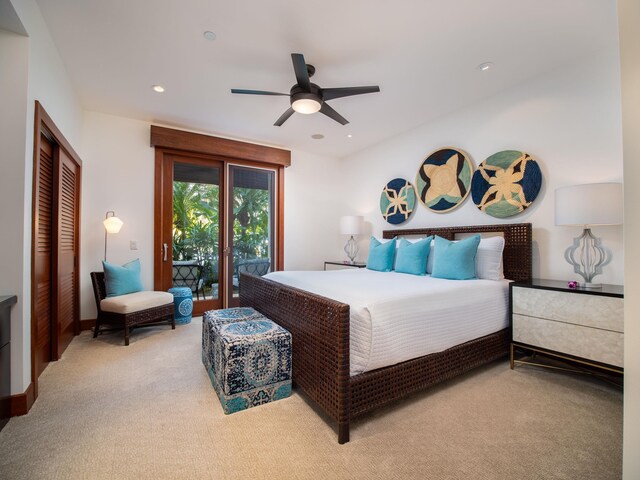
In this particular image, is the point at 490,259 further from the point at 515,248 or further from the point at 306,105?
the point at 306,105

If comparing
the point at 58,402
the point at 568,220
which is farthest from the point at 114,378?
the point at 568,220

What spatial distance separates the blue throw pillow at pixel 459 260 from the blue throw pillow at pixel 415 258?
29 centimetres

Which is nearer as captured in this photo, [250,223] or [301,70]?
[301,70]

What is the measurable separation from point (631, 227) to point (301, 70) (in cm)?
211

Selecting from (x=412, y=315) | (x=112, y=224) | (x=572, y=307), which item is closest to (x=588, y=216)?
(x=572, y=307)

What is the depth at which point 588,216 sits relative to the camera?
2.13m

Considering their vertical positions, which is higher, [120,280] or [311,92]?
[311,92]

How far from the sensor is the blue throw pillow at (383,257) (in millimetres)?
3559

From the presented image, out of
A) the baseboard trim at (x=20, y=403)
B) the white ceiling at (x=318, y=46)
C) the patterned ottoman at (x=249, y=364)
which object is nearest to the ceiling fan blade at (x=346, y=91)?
the white ceiling at (x=318, y=46)

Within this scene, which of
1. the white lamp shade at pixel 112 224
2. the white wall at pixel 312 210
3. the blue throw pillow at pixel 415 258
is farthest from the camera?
the white wall at pixel 312 210

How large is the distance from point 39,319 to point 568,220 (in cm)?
424

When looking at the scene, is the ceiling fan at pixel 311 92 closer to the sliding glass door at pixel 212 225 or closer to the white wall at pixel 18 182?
the white wall at pixel 18 182

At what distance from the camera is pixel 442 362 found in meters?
2.04

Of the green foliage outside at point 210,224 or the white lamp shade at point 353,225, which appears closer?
the green foliage outside at point 210,224
